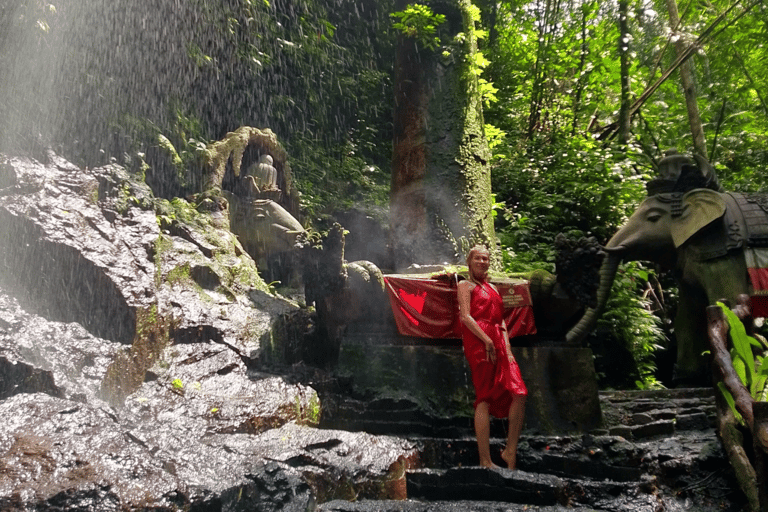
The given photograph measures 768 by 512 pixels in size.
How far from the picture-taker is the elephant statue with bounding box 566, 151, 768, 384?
5.93 m

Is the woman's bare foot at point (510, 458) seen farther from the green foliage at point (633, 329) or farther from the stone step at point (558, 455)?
the green foliage at point (633, 329)

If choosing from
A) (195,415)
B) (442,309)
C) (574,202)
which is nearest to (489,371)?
(442,309)

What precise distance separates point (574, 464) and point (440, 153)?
12.7ft

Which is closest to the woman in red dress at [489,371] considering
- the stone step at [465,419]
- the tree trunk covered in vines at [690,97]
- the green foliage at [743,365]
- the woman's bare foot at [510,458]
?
the woman's bare foot at [510,458]

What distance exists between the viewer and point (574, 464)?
14.0ft

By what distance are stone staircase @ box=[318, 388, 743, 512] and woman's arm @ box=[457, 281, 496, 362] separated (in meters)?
0.83

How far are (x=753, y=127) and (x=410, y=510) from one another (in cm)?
1322

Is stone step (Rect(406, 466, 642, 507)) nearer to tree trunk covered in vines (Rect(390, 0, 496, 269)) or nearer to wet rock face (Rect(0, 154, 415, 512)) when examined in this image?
wet rock face (Rect(0, 154, 415, 512))

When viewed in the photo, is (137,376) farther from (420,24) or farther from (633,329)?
(633,329)

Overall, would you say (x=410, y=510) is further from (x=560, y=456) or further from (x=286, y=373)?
(x=286, y=373)

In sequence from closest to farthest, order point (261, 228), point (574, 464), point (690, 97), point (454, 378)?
point (574, 464) < point (454, 378) < point (261, 228) < point (690, 97)

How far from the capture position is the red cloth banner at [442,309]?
517 cm

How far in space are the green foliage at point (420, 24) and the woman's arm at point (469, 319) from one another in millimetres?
4085

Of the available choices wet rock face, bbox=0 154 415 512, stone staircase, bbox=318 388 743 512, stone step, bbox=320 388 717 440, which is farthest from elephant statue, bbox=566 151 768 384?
wet rock face, bbox=0 154 415 512
